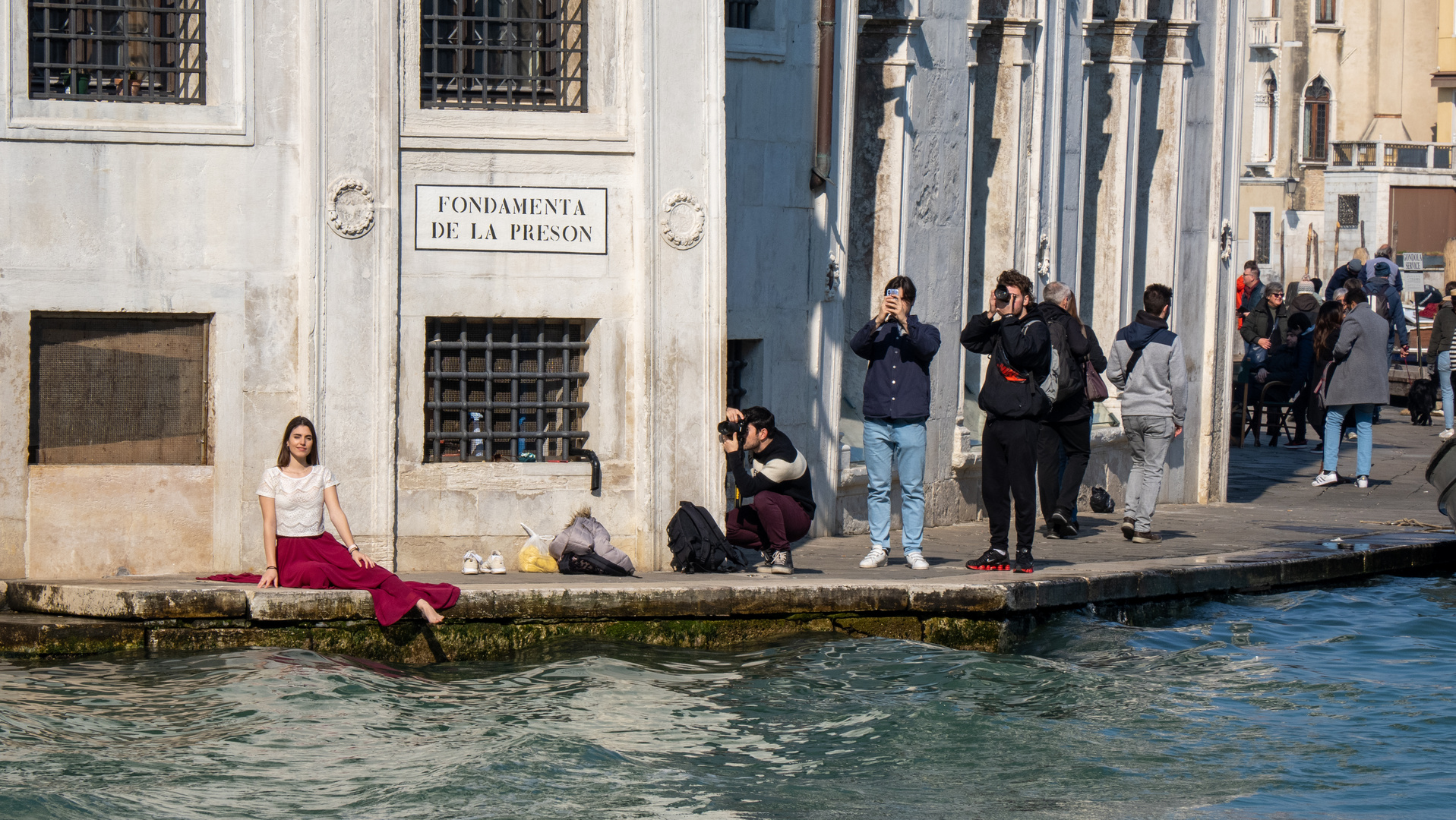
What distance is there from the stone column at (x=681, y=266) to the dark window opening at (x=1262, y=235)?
47386mm

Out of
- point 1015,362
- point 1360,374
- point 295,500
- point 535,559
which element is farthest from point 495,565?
point 1360,374

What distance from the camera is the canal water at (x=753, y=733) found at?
7.92m

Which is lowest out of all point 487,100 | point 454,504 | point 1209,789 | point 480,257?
point 1209,789

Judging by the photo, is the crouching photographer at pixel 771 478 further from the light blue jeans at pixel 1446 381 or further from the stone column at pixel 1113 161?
the light blue jeans at pixel 1446 381

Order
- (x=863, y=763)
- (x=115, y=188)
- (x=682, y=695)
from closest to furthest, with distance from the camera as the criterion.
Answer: (x=863, y=763), (x=682, y=695), (x=115, y=188)

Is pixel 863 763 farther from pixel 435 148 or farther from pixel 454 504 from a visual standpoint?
pixel 435 148

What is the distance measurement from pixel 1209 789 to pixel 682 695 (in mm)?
2761

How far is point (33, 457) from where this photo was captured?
1094cm

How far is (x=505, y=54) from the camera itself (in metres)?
12.1

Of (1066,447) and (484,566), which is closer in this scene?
(484,566)

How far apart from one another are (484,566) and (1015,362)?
351 centimetres

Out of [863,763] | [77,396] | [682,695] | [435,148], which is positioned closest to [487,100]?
[435,148]

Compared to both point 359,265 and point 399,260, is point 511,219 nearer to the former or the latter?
point 399,260

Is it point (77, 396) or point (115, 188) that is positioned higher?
point (115, 188)
